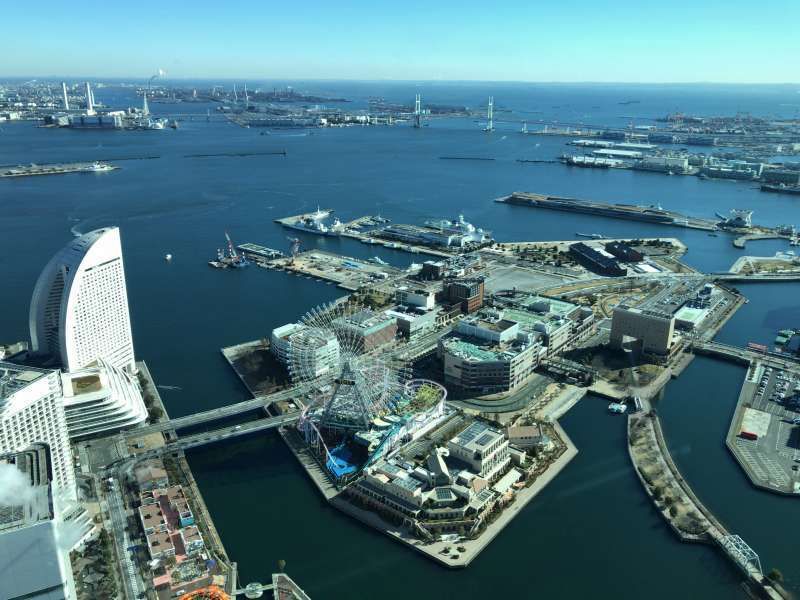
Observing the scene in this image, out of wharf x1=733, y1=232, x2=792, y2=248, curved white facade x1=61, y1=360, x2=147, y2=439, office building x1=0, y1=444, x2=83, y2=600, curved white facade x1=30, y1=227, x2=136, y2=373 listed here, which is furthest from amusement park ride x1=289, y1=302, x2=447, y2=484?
wharf x1=733, y1=232, x2=792, y2=248

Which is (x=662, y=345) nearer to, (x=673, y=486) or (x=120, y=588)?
(x=673, y=486)

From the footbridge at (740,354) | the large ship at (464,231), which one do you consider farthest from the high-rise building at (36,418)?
the large ship at (464,231)

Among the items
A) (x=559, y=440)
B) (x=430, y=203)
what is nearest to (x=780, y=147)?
(x=430, y=203)

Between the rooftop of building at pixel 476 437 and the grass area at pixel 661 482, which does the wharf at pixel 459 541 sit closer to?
the rooftop of building at pixel 476 437

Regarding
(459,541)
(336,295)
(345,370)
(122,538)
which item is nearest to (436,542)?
(459,541)

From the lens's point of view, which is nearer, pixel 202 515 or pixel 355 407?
pixel 202 515

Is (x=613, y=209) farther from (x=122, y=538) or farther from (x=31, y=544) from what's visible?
(x=31, y=544)
